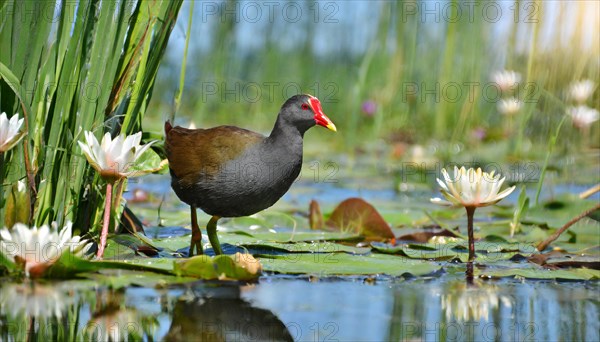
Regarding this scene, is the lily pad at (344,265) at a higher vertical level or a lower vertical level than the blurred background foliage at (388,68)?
lower

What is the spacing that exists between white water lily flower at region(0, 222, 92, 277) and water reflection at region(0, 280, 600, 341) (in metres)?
0.07

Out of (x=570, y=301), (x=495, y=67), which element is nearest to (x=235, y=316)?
(x=570, y=301)

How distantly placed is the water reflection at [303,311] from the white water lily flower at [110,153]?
0.48 metres

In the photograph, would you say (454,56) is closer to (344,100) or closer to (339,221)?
(344,100)

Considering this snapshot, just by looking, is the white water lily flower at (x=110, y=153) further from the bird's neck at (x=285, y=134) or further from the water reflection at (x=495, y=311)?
the water reflection at (x=495, y=311)

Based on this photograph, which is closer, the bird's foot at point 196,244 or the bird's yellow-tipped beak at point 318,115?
the bird's foot at point 196,244

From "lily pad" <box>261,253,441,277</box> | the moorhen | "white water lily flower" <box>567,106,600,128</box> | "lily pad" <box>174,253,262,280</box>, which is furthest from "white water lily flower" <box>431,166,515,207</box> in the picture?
"white water lily flower" <box>567,106,600,128</box>

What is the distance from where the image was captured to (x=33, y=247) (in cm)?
292

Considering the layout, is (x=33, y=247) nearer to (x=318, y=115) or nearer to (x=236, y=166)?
(x=236, y=166)

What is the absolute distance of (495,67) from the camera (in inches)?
401

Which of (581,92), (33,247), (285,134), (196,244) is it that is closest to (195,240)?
(196,244)

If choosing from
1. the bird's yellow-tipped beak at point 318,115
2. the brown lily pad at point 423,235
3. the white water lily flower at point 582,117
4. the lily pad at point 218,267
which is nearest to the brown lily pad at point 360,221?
the brown lily pad at point 423,235

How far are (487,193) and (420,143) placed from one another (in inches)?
248

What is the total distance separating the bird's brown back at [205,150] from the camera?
13.1 feet
